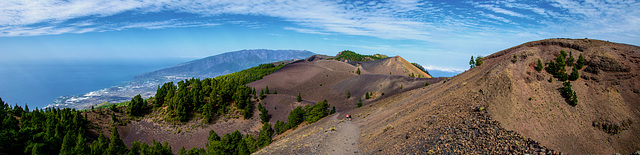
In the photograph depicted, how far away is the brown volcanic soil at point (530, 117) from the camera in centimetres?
1545

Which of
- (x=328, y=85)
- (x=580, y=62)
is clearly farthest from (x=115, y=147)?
(x=328, y=85)

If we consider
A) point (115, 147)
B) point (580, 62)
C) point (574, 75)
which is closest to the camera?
point (574, 75)

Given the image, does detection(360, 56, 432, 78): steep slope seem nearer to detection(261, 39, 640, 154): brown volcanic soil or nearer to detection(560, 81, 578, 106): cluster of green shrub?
detection(261, 39, 640, 154): brown volcanic soil

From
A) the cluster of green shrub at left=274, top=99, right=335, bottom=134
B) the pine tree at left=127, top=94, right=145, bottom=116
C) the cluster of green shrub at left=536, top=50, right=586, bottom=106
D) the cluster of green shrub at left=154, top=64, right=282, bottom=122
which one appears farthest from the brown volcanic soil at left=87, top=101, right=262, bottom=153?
the cluster of green shrub at left=536, top=50, right=586, bottom=106

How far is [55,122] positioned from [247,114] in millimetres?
31678

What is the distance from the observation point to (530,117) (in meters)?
17.2

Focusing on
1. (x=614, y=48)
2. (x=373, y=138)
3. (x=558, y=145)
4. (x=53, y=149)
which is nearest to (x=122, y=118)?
(x=53, y=149)

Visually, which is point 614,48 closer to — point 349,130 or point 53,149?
point 349,130

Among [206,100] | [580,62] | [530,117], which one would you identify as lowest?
[206,100]

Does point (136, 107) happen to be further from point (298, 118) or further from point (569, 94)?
point (569, 94)

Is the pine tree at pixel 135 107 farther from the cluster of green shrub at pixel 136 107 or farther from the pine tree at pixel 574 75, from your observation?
the pine tree at pixel 574 75

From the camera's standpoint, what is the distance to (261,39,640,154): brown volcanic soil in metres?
15.5

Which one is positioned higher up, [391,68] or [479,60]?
[479,60]

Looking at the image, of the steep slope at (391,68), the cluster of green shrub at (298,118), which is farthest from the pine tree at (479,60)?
the steep slope at (391,68)
